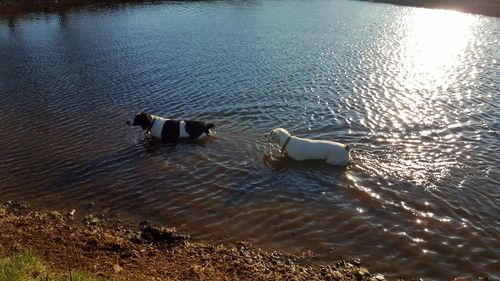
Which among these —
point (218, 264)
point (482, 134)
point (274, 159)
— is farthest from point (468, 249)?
point (482, 134)

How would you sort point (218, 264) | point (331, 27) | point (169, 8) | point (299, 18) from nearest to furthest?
point (218, 264) < point (331, 27) < point (299, 18) < point (169, 8)

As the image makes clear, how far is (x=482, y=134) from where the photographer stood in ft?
49.0

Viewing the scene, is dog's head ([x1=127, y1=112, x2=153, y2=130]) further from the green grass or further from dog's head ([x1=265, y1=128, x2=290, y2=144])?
the green grass

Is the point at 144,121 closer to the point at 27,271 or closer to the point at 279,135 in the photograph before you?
the point at 279,135

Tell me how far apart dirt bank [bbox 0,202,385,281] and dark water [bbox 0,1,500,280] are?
494 mm

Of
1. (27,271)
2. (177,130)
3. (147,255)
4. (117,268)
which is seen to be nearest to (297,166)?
(177,130)


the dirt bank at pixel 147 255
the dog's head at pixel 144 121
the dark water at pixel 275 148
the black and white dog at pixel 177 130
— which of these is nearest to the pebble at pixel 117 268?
the dirt bank at pixel 147 255

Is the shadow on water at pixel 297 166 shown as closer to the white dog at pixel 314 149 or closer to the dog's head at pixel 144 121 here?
the white dog at pixel 314 149

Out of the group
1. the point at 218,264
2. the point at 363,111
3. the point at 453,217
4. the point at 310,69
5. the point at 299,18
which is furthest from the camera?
the point at 299,18

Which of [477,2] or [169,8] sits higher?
Result: [477,2]

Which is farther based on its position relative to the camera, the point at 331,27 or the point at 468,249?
the point at 331,27

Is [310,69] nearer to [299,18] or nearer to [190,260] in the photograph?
[190,260]

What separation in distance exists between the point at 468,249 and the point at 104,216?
8.09 meters

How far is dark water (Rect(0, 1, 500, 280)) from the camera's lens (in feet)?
31.8
